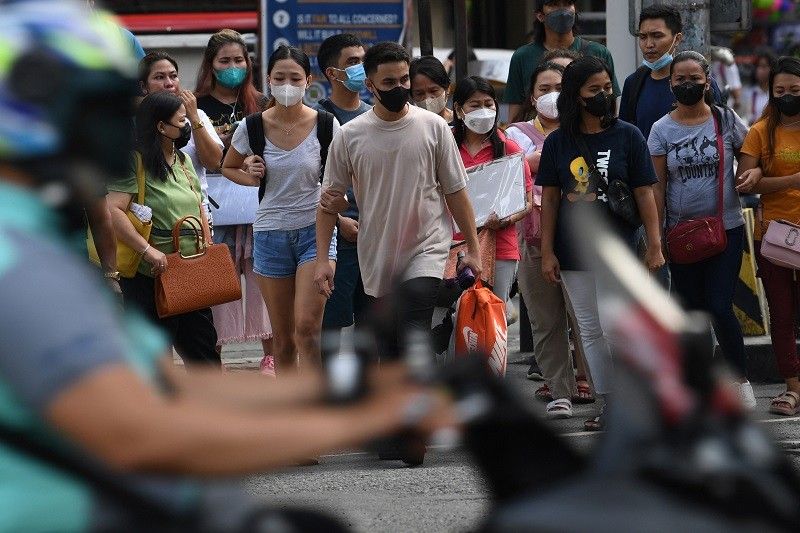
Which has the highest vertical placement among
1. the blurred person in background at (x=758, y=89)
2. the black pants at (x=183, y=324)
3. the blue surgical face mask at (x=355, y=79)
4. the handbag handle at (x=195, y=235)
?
the blue surgical face mask at (x=355, y=79)

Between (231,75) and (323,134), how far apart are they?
1.65 m

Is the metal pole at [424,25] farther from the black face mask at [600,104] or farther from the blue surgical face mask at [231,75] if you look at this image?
the black face mask at [600,104]

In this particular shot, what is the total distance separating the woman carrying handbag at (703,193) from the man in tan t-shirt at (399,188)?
1.44m

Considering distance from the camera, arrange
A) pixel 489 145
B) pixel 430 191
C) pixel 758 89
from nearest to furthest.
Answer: pixel 430 191 → pixel 489 145 → pixel 758 89

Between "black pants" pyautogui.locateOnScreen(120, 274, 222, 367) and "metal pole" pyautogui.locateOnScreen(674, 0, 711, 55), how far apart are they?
12.8 ft

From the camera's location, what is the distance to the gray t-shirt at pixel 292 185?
322 inches

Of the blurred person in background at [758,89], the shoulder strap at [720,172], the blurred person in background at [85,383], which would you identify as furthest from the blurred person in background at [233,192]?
the blurred person in background at [758,89]

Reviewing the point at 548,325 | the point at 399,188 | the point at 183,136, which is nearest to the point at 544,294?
the point at 548,325

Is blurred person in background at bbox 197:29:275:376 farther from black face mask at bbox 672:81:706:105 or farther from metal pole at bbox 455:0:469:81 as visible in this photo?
metal pole at bbox 455:0:469:81

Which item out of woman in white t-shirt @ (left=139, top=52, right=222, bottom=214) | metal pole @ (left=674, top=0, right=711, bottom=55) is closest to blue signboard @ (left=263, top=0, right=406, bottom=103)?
metal pole @ (left=674, top=0, right=711, bottom=55)

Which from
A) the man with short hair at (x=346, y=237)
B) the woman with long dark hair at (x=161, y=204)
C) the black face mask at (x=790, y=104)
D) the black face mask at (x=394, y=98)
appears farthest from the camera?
the black face mask at (x=790, y=104)

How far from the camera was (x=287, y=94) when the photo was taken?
8188 millimetres

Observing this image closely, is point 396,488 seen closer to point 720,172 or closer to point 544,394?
point 544,394

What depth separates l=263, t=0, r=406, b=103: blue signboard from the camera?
14797 millimetres
